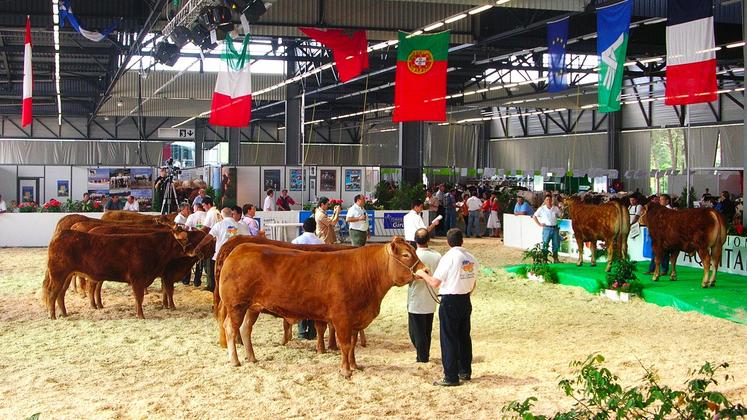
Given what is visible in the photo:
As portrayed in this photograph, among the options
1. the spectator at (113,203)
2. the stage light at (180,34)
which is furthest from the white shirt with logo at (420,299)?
the spectator at (113,203)

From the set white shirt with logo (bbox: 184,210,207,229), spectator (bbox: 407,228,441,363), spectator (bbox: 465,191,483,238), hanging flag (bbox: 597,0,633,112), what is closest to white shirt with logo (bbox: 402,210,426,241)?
white shirt with logo (bbox: 184,210,207,229)

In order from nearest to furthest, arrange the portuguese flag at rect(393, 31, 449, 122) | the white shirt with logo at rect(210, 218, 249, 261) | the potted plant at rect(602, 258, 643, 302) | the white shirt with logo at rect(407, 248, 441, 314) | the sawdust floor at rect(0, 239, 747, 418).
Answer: the sawdust floor at rect(0, 239, 747, 418)
the white shirt with logo at rect(407, 248, 441, 314)
the white shirt with logo at rect(210, 218, 249, 261)
the potted plant at rect(602, 258, 643, 302)
the portuguese flag at rect(393, 31, 449, 122)

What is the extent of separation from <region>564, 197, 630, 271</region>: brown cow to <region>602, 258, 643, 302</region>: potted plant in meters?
1.28

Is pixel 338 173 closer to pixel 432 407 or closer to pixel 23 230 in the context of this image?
pixel 23 230

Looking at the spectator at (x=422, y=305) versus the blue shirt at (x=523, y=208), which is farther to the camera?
the blue shirt at (x=523, y=208)

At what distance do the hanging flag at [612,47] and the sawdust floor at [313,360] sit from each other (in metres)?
4.33

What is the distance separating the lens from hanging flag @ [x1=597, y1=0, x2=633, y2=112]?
14.8 m

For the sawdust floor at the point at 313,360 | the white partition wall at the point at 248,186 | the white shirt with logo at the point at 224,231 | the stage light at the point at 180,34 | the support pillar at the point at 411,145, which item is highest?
the stage light at the point at 180,34

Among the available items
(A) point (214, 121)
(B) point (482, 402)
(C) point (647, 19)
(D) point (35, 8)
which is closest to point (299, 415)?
(B) point (482, 402)

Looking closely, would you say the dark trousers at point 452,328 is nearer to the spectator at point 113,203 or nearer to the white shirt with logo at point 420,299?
the white shirt with logo at point 420,299

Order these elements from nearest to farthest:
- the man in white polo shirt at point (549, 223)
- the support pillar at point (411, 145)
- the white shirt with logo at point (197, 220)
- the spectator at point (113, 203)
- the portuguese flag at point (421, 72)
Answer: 1. the white shirt with logo at point (197, 220)
2. the man in white polo shirt at point (549, 223)
3. the portuguese flag at point (421, 72)
4. the spectator at point (113, 203)
5. the support pillar at point (411, 145)

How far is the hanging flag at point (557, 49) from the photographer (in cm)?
1694

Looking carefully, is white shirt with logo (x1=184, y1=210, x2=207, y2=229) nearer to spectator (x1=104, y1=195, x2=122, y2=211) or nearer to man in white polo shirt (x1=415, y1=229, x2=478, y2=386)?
man in white polo shirt (x1=415, y1=229, x2=478, y2=386)

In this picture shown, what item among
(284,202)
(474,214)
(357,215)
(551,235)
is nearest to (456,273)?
(357,215)
